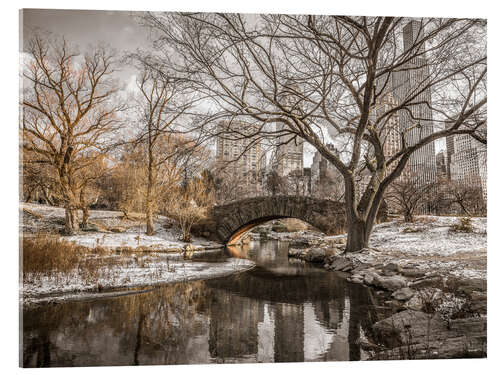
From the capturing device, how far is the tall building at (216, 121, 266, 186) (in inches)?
218

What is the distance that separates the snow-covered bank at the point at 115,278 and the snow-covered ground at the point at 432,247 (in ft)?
10.0

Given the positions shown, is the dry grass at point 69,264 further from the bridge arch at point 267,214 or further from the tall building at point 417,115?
the tall building at point 417,115

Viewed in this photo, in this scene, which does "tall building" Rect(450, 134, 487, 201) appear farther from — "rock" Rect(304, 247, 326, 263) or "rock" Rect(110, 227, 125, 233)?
"rock" Rect(110, 227, 125, 233)

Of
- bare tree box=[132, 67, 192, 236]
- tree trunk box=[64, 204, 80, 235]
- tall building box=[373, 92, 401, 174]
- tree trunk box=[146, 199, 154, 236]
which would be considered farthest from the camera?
tree trunk box=[146, 199, 154, 236]

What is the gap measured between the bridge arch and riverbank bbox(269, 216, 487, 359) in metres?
1.56

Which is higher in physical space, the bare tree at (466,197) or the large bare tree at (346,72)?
the large bare tree at (346,72)

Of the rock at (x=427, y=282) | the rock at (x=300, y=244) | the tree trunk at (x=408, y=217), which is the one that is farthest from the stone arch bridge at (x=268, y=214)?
the rock at (x=427, y=282)

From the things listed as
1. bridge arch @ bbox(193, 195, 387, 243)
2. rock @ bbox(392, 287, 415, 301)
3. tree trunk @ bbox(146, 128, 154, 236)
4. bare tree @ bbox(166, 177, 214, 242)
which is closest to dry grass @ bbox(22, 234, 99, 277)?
tree trunk @ bbox(146, 128, 154, 236)

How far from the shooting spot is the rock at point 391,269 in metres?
5.02

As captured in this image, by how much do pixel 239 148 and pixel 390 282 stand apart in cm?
336

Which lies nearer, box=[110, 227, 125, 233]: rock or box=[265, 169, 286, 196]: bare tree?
box=[110, 227, 125, 233]: rock
